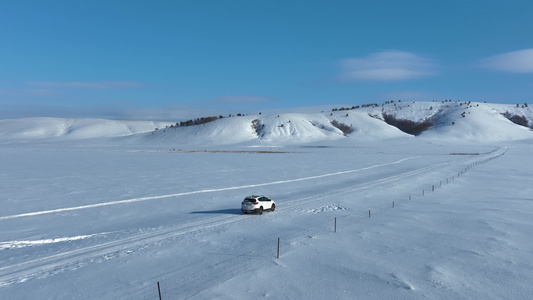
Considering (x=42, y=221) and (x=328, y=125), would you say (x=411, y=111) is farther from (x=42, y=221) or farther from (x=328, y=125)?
(x=42, y=221)

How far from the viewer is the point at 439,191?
32.3 meters

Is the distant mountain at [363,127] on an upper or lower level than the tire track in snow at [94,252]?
upper

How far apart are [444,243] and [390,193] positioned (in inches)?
599

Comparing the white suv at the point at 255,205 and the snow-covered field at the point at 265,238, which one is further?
the white suv at the point at 255,205

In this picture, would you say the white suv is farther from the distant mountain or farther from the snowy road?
the distant mountain

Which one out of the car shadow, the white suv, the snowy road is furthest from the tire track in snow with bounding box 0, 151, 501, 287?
the car shadow

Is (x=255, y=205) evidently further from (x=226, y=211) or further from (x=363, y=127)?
(x=363, y=127)

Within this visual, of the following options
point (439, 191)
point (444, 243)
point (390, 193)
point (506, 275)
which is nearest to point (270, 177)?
point (390, 193)

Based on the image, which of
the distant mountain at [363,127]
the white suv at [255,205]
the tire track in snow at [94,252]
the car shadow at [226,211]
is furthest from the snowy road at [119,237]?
the distant mountain at [363,127]

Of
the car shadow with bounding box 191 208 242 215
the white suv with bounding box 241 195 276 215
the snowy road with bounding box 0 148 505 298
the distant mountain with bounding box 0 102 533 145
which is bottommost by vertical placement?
the car shadow with bounding box 191 208 242 215

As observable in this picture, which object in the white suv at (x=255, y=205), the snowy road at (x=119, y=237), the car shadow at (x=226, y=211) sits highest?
the white suv at (x=255, y=205)

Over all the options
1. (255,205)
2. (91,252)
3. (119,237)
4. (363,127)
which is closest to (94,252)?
(91,252)

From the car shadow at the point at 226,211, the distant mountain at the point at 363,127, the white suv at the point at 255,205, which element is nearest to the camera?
the white suv at the point at 255,205

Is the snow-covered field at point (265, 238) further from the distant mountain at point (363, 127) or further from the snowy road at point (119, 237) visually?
the distant mountain at point (363, 127)
